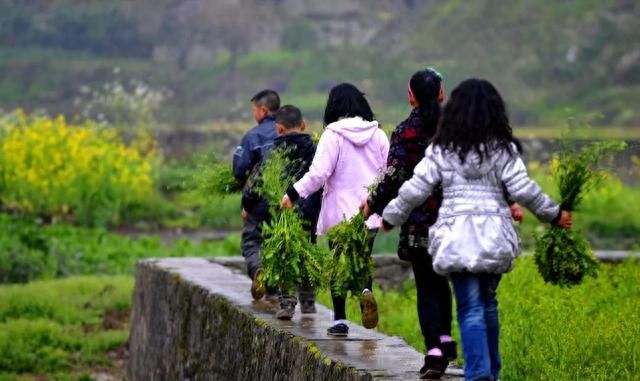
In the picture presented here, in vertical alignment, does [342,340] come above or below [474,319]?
below

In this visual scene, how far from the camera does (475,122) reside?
642 centimetres

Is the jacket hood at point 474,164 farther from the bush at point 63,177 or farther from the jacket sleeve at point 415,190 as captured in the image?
the bush at point 63,177

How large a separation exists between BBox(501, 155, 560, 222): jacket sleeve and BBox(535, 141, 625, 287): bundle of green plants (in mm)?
860

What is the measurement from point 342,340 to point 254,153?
2.24 m

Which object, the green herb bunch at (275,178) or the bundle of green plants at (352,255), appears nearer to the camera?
the bundle of green plants at (352,255)

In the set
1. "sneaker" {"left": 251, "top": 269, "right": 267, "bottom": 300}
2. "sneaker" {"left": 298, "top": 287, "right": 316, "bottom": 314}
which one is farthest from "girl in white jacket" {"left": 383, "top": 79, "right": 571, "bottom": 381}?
"sneaker" {"left": 298, "top": 287, "right": 316, "bottom": 314}

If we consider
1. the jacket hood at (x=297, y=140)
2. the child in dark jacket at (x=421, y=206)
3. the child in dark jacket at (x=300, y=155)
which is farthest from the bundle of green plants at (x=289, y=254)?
the jacket hood at (x=297, y=140)

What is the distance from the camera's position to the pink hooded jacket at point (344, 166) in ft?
27.1

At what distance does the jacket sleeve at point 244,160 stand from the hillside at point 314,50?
59.0 meters

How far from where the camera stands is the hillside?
250 ft

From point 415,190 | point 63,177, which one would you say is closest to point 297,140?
point 415,190

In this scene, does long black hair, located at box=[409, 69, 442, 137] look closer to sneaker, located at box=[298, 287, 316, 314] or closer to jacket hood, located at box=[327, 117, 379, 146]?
jacket hood, located at box=[327, 117, 379, 146]

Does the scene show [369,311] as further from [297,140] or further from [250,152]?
[250,152]

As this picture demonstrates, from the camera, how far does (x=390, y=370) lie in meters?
6.70
